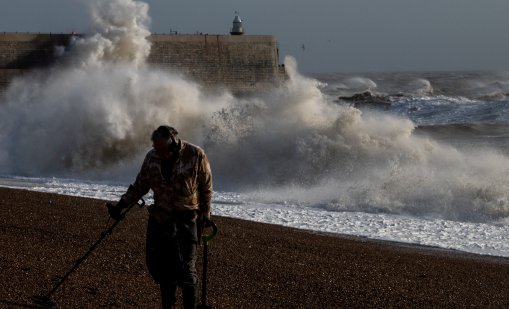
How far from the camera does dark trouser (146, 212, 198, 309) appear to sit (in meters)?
5.27

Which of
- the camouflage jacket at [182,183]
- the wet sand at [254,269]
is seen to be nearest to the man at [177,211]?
the camouflage jacket at [182,183]

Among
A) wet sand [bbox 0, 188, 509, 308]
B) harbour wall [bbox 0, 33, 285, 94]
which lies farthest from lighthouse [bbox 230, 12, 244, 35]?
wet sand [bbox 0, 188, 509, 308]

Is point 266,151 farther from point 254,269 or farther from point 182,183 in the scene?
point 182,183

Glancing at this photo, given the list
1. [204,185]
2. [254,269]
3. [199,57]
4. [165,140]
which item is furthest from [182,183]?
[199,57]

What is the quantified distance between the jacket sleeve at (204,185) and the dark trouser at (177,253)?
0.10 m

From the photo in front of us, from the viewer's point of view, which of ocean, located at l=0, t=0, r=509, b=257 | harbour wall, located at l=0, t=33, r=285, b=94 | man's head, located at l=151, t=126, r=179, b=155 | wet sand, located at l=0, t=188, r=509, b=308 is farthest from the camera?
harbour wall, located at l=0, t=33, r=285, b=94

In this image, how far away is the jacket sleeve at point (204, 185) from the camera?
5.29m

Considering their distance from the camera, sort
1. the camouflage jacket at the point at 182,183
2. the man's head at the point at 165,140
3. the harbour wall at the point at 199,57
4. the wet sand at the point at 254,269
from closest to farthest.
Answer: the man's head at the point at 165,140
the camouflage jacket at the point at 182,183
the wet sand at the point at 254,269
the harbour wall at the point at 199,57

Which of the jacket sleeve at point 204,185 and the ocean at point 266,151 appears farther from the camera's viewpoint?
the ocean at point 266,151

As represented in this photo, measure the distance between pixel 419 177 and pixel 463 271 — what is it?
7.25 metres

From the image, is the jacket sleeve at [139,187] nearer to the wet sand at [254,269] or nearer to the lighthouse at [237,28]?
the wet sand at [254,269]

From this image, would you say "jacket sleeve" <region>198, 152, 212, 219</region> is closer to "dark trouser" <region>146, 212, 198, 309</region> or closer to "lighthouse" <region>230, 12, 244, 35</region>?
"dark trouser" <region>146, 212, 198, 309</region>

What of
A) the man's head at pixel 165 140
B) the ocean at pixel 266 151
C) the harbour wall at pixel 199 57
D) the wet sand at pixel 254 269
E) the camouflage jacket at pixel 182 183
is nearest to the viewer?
the man's head at pixel 165 140

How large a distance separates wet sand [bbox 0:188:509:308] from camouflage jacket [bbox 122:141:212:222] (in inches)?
50.8
